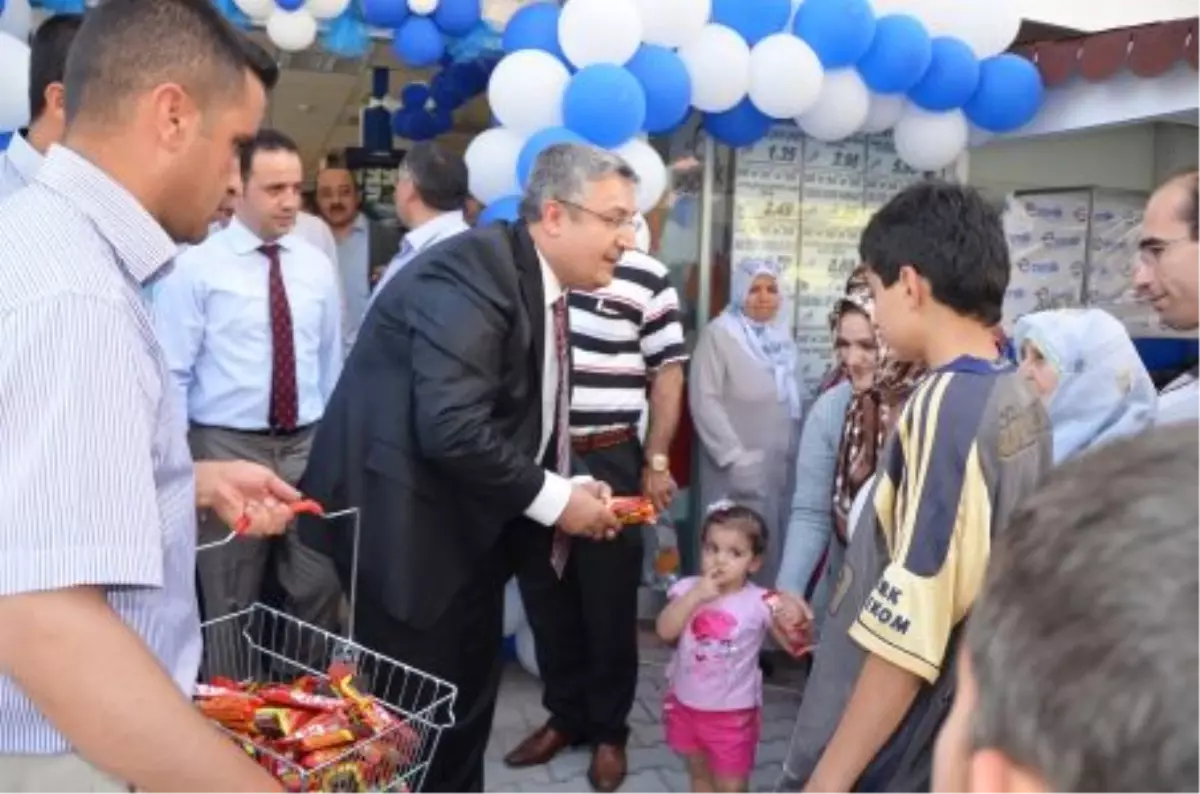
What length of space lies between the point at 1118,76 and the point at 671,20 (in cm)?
234

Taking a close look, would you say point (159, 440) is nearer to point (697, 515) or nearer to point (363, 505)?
point (363, 505)

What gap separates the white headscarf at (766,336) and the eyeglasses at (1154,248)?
218cm

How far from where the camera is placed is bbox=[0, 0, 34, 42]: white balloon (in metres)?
3.63

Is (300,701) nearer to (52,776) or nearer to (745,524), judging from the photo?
(52,776)

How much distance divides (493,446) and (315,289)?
174 cm

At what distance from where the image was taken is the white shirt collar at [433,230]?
4.10m

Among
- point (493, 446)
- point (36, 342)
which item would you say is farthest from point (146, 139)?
point (493, 446)

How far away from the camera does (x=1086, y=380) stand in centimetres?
266

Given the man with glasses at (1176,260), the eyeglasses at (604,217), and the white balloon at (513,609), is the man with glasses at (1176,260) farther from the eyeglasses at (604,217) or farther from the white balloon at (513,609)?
the white balloon at (513,609)

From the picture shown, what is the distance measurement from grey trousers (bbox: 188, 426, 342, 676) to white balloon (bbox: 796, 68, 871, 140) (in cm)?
247

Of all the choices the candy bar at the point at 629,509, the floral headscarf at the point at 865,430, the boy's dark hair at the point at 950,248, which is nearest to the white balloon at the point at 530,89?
the floral headscarf at the point at 865,430

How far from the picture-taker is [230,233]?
377 cm

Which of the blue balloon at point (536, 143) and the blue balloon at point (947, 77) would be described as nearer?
the blue balloon at point (536, 143)

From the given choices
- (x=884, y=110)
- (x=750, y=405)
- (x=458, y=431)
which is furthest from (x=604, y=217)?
(x=884, y=110)
